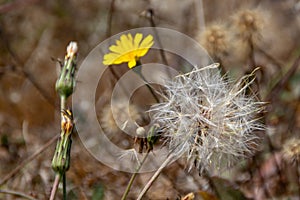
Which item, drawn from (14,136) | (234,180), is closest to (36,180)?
(14,136)

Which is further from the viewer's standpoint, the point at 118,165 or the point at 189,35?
the point at 189,35

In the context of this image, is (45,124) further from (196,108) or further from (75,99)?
(196,108)

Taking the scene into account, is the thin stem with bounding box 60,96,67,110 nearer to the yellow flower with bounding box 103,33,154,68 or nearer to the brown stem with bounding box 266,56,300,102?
the yellow flower with bounding box 103,33,154,68

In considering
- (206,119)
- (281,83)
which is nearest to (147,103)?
(281,83)

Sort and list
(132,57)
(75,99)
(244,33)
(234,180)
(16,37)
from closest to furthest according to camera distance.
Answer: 1. (132,57)
2. (234,180)
3. (244,33)
4. (75,99)
5. (16,37)

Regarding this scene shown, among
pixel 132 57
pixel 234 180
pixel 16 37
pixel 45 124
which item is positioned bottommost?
pixel 234 180

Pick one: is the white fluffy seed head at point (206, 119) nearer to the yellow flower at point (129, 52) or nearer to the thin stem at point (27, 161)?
the yellow flower at point (129, 52)

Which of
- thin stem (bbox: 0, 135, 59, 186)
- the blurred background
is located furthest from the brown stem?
thin stem (bbox: 0, 135, 59, 186)
